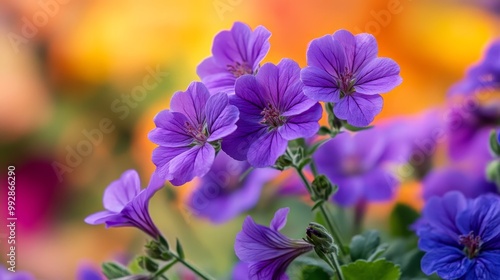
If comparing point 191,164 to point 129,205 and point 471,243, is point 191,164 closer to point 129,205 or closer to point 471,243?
point 129,205

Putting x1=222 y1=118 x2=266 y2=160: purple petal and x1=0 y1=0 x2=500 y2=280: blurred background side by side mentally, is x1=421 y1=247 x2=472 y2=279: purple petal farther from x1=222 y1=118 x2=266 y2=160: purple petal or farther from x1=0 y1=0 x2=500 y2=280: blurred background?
x1=0 y1=0 x2=500 y2=280: blurred background

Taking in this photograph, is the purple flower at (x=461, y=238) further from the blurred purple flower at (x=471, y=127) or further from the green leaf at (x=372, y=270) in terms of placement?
the blurred purple flower at (x=471, y=127)

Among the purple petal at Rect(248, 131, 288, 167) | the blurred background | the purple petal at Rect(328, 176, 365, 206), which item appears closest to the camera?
the purple petal at Rect(248, 131, 288, 167)

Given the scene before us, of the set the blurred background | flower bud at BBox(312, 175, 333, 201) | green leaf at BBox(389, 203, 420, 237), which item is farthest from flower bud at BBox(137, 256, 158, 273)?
the blurred background

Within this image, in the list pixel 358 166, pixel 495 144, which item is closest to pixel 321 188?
pixel 495 144

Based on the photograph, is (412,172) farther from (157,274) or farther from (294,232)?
(157,274)

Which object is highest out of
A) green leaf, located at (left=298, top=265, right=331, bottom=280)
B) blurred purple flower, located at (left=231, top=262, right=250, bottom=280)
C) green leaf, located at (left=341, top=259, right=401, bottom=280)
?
green leaf, located at (left=341, top=259, right=401, bottom=280)

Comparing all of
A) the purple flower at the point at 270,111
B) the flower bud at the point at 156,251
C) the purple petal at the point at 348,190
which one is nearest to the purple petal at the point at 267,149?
the purple flower at the point at 270,111
